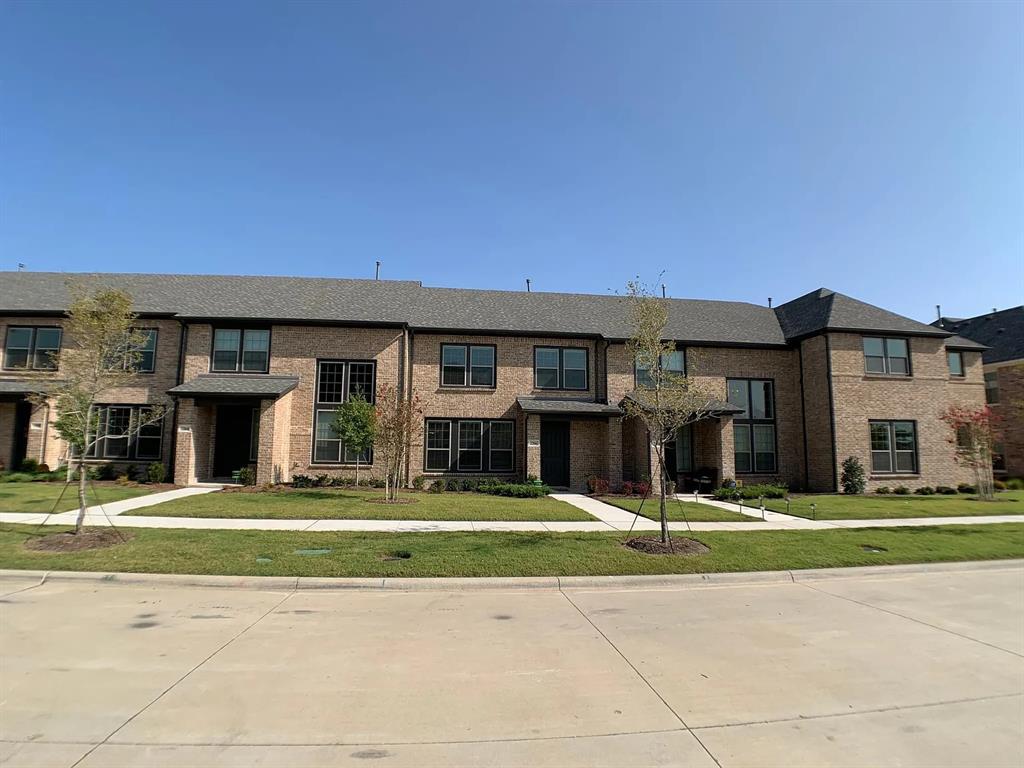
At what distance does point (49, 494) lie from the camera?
1570 centimetres

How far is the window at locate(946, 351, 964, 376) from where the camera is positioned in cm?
2597

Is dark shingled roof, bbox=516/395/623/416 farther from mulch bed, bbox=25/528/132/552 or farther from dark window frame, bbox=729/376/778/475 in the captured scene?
mulch bed, bbox=25/528/132/552

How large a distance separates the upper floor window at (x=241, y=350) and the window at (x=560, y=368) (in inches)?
428

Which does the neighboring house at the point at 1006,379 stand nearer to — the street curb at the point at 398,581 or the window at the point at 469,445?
the window at the point at 469,445

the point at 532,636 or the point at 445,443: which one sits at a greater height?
Answer: the point at 445,443

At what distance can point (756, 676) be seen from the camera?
491 centimetres

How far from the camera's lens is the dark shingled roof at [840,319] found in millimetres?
22547

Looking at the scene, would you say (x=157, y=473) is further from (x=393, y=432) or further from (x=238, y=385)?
(x=393, y=432)

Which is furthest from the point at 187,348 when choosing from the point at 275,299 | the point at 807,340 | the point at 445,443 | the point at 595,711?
the point at 807,340

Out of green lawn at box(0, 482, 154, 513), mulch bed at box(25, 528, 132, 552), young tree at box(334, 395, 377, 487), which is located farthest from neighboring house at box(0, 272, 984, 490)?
mulch bed at box(25, 528, 132, 552)

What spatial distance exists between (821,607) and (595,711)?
465 centimetres

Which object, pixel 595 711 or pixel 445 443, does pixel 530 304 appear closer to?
pixel 445 443

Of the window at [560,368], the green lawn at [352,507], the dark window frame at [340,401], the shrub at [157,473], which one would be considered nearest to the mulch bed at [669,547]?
the green lawn at [352,507]

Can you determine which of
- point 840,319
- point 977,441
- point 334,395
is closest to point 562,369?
point 334,395
